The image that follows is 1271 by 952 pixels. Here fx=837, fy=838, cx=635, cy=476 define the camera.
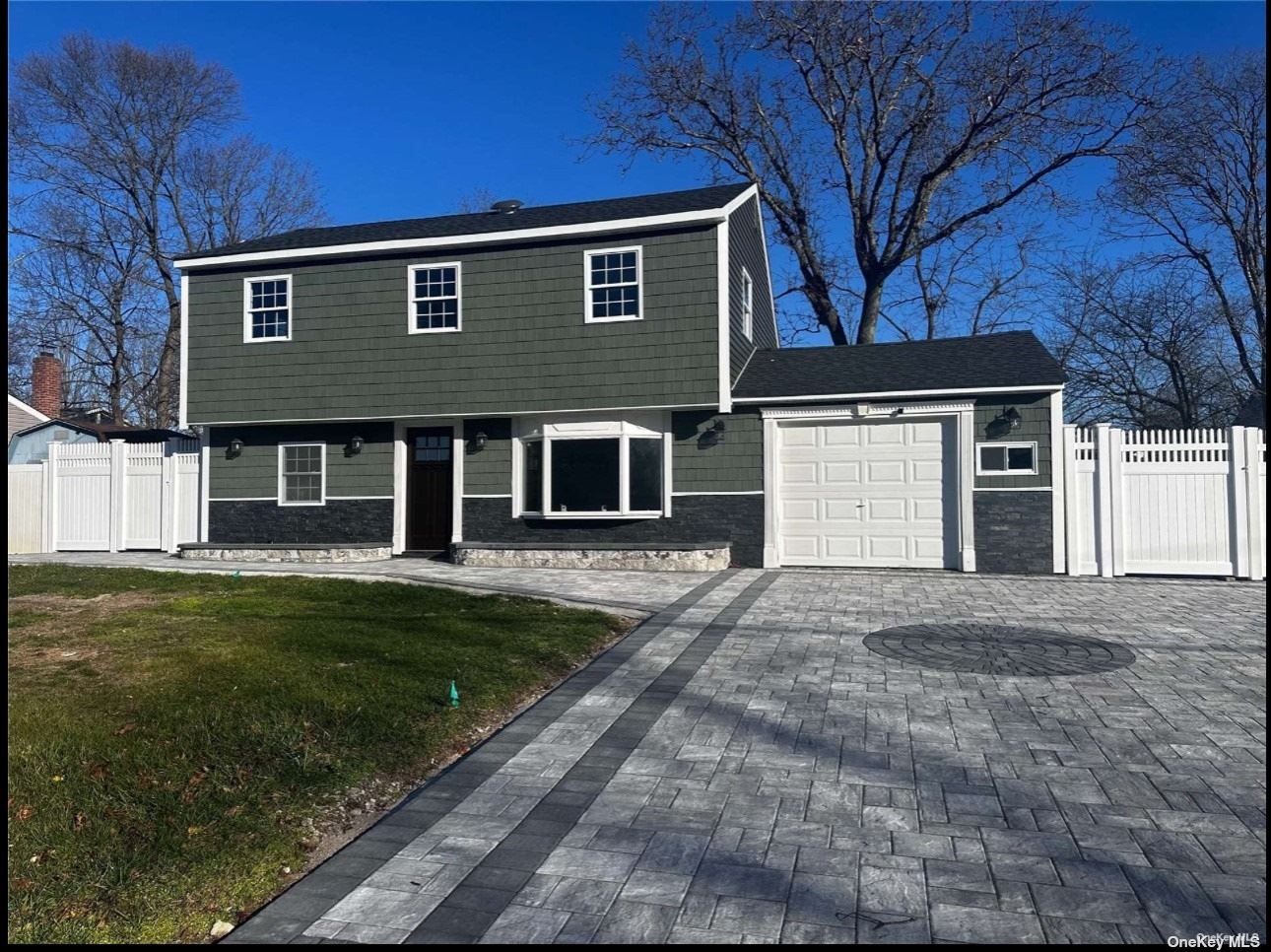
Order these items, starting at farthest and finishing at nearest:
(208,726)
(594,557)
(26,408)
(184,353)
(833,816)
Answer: (26,408)
(184,353)
(594,557)
(208,726)
(833,816)

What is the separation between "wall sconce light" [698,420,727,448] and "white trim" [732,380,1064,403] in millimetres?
498

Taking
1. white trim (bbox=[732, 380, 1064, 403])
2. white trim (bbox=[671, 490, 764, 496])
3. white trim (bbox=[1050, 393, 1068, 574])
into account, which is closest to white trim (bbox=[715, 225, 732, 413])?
white trim (bbox=[732, 380, 1064, 403])

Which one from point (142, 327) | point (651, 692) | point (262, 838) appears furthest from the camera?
point (142, 327)

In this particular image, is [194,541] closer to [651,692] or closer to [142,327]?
[651,692]

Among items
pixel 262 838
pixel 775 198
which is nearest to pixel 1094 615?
pixel 262 838

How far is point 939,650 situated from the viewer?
717 cm

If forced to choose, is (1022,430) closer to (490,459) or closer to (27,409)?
(490,459)

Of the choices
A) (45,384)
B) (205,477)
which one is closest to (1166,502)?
(205,477)

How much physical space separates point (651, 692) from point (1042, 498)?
9.02 m

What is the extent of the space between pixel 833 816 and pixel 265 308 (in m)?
14.6

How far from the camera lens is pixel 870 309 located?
24.3 m

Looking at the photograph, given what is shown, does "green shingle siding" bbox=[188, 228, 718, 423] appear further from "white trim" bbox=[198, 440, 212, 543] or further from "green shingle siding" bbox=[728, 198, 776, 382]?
"green shingle siding" bbox=[728, 198, 776, 382]

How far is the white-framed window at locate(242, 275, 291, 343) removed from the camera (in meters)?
15.3

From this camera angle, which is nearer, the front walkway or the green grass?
the front walkway
